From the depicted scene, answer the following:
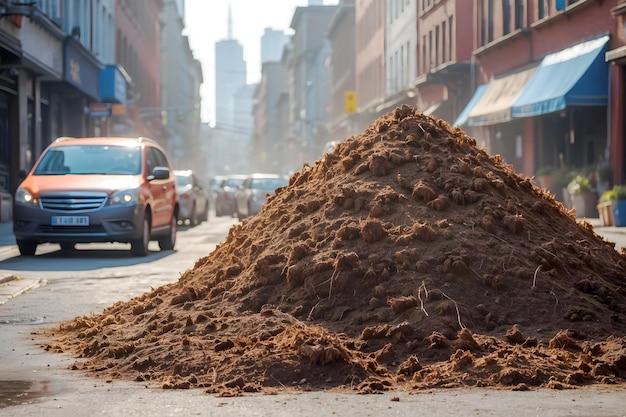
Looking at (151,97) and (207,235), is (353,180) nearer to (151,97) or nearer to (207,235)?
(207,235)

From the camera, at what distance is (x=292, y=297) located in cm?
830

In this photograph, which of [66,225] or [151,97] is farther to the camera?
[151,97]

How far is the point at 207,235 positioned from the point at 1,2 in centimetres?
745


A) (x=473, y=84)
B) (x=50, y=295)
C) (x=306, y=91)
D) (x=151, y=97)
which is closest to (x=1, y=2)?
(x=50, y=295)

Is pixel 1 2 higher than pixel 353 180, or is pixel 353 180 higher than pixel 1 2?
pixel 1 2

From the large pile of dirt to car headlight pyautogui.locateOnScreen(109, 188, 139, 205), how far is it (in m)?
7.90

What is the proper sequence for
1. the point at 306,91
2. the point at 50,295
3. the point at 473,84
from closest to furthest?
the point at 50,295 → the point at 473,84 → the point at 306,91

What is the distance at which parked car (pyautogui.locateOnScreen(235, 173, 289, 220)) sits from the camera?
1419 inches

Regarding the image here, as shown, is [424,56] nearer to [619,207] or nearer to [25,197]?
[619,207]

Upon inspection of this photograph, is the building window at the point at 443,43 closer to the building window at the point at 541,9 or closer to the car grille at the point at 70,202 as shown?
the building window at the point at 541,9

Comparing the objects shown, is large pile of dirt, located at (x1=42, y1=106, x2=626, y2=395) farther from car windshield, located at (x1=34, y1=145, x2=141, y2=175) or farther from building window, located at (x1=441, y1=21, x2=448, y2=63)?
building window, located at (x1=441, y1=21, x2=448, y2=63)

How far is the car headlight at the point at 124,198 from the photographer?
18.0 metres

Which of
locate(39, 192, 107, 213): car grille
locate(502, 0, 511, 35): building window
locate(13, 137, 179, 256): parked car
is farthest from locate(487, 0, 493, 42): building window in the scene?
locate(39, 192, 107, 213): car grille

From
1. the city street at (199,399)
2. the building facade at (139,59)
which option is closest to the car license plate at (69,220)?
the city street at (199,399)
